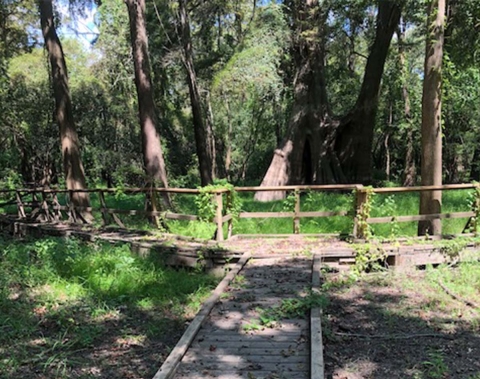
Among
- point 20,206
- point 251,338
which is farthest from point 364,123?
point 251,338

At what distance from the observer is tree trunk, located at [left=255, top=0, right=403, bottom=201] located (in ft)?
57.0

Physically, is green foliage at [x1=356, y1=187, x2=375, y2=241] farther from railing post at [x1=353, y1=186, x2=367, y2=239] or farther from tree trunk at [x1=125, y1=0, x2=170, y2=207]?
tree trunk at [x1=125, y1=0, x2=170, y2=207]

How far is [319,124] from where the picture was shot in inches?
721

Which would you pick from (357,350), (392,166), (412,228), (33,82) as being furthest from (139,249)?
Result: (392,166)

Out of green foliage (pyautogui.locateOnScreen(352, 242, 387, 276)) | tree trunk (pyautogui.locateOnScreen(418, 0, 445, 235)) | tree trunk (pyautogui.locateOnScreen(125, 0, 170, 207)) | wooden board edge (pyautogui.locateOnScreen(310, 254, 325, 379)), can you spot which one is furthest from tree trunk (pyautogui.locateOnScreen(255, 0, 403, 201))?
wooden board edge (pyautogui.locateOnScreen(310, 254, 325, 379))

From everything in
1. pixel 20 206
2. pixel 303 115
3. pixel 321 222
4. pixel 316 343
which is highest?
pixel 303 115

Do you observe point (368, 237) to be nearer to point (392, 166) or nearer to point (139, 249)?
point (139, 249)

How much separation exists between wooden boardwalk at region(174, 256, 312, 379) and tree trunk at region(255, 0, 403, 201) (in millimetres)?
10470

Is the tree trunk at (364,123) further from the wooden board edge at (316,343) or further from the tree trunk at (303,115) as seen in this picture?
the wooden board edge at (316,343)

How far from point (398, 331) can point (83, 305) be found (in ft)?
15.7

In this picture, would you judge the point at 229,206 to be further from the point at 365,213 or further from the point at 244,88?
the point at 244,88

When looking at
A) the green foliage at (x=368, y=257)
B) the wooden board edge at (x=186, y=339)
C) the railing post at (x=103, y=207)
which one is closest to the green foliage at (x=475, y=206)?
the green foliage at (x=368, y=257)

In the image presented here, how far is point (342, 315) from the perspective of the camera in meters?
6.17

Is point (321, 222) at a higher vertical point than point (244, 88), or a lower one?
lower
